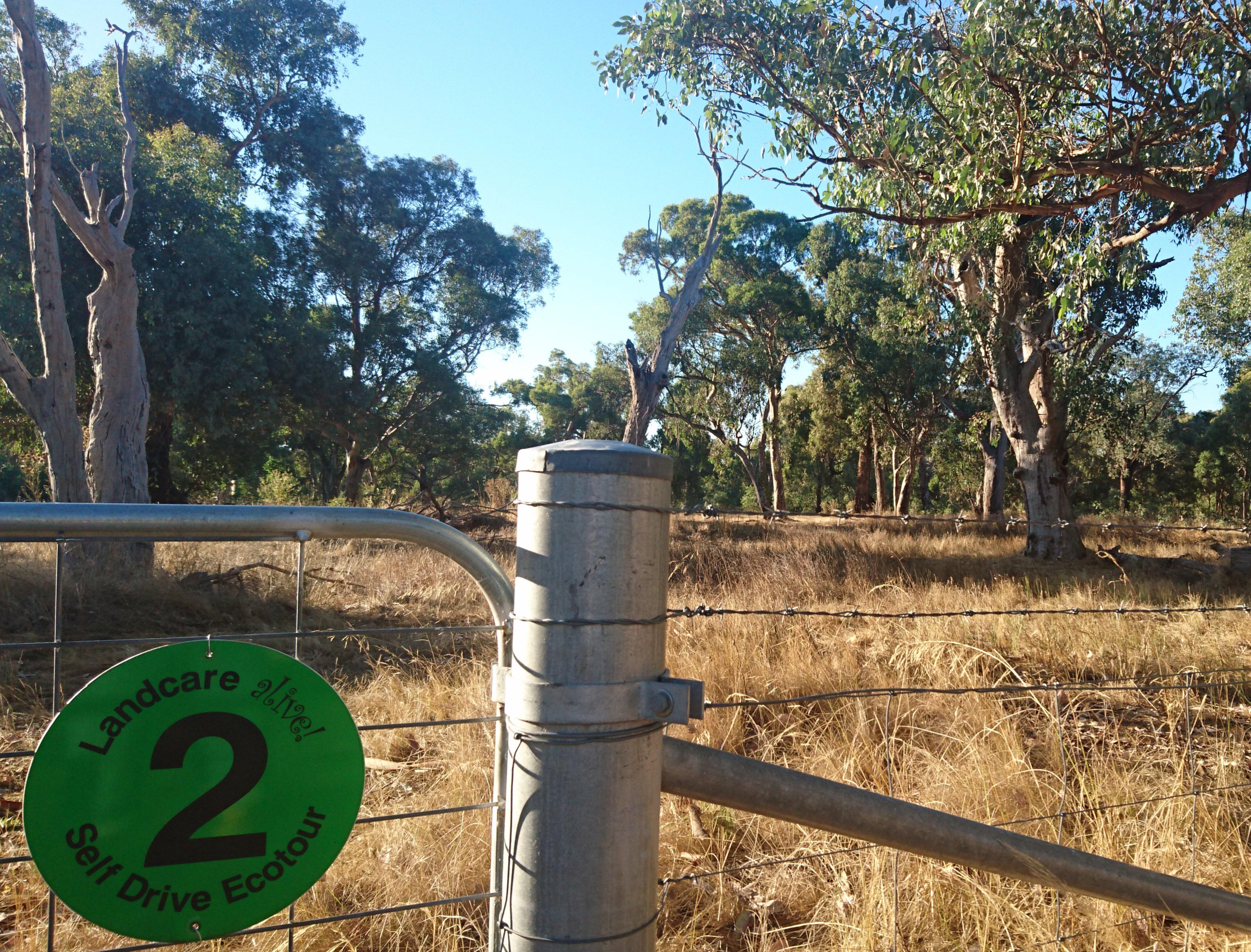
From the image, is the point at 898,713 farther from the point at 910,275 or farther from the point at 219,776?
→ the point at 910,275

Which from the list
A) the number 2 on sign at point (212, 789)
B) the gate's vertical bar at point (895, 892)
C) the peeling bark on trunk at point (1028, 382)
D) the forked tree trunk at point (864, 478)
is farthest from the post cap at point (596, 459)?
the forked tree trunk at point (864, 478)

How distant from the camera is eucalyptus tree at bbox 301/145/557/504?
21125mm

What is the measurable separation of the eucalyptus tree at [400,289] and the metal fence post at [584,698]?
18274 mm

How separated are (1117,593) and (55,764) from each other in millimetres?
8794

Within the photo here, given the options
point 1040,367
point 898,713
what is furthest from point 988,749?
point 1040,367

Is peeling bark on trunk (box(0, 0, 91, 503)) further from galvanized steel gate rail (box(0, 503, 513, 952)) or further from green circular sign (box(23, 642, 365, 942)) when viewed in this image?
green circular sign (box(23, 642, 365, 942))

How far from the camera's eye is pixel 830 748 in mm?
3510

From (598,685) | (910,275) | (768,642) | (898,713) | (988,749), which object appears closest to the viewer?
(598,685)

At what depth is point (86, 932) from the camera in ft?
7.87

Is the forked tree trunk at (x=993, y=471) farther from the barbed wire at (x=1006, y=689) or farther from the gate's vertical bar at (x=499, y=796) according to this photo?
the gate's vertical bar at (x=499, y=796)

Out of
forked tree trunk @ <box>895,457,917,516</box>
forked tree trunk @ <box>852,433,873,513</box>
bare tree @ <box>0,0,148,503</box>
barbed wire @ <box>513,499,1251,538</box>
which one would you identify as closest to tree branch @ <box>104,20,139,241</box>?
bare tree @ <box>0,0,148,503</box>

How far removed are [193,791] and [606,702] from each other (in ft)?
2.11

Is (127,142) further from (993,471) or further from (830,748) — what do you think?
(993,471)

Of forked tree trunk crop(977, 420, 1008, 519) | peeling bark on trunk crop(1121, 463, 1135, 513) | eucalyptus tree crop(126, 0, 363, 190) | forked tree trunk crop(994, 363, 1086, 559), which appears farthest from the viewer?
peeling bark on trunk crop(1121, 463, 1135, 513)
